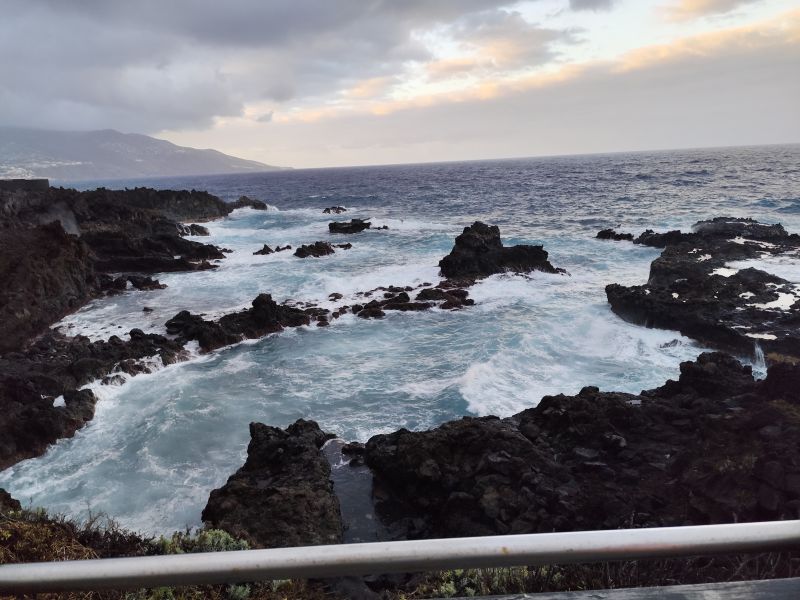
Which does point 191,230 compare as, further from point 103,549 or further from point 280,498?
point 103,549

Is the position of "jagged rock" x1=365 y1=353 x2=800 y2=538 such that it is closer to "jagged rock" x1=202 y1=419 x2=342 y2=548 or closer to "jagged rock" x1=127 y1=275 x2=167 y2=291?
"jagged rock" x1=202 y1=419 x2=342 y2=548

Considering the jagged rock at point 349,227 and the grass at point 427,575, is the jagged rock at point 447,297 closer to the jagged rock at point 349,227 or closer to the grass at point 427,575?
the grass at point 427,575

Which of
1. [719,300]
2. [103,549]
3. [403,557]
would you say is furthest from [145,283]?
[403,557]

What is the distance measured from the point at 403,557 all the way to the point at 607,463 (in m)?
8.90

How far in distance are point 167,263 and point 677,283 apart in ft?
100

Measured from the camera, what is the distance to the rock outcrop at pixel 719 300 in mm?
16828

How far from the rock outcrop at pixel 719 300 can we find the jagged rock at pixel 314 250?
69.9 feet

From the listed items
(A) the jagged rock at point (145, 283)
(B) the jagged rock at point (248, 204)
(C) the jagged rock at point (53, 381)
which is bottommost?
(C) the jagged rock at point (53, 381)

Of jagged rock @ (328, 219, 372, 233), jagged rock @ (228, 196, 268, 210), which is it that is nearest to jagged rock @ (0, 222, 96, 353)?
jagged rock @ (328, 219, 372, 233)

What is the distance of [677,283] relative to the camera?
22125 mm

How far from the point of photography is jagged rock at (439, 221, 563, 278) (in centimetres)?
2798

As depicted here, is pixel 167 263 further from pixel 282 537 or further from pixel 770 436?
pixel 770 436

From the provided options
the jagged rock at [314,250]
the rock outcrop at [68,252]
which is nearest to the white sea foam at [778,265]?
the jagged rock at [314,250]

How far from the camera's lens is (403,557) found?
1413 millimetres
